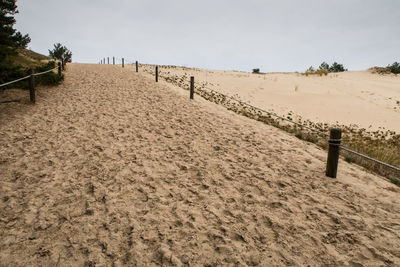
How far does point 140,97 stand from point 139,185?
6.84m

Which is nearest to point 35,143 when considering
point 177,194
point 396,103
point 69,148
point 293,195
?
point 69,148

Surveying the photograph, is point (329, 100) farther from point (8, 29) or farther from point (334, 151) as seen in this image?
point (8, 29)

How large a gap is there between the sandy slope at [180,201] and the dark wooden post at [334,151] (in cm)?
18

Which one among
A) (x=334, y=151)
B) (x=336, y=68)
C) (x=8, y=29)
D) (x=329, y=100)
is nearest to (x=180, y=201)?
(x=334, y=151)

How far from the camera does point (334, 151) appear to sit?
444 centimetres

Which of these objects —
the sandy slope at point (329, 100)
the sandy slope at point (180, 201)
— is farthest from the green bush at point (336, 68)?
the sandy slope at point (180, 201)

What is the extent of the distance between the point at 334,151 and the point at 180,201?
121 inches

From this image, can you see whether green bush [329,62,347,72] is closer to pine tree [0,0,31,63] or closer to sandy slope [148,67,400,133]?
sandy slope [148,67,400,133]

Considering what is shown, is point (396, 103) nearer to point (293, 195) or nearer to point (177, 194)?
point (293, 195)

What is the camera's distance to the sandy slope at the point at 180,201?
280 centimetres

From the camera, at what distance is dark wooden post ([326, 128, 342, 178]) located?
436 centimetres

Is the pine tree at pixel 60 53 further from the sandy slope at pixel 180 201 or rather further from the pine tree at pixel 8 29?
the sandy slope at pixel 180 201

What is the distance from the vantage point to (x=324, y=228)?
10.5 feet

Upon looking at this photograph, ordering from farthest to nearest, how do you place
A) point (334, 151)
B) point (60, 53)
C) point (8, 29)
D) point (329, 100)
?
point (60, 53) → point (8, 29) → point (329, 100) → point (334, 151)
